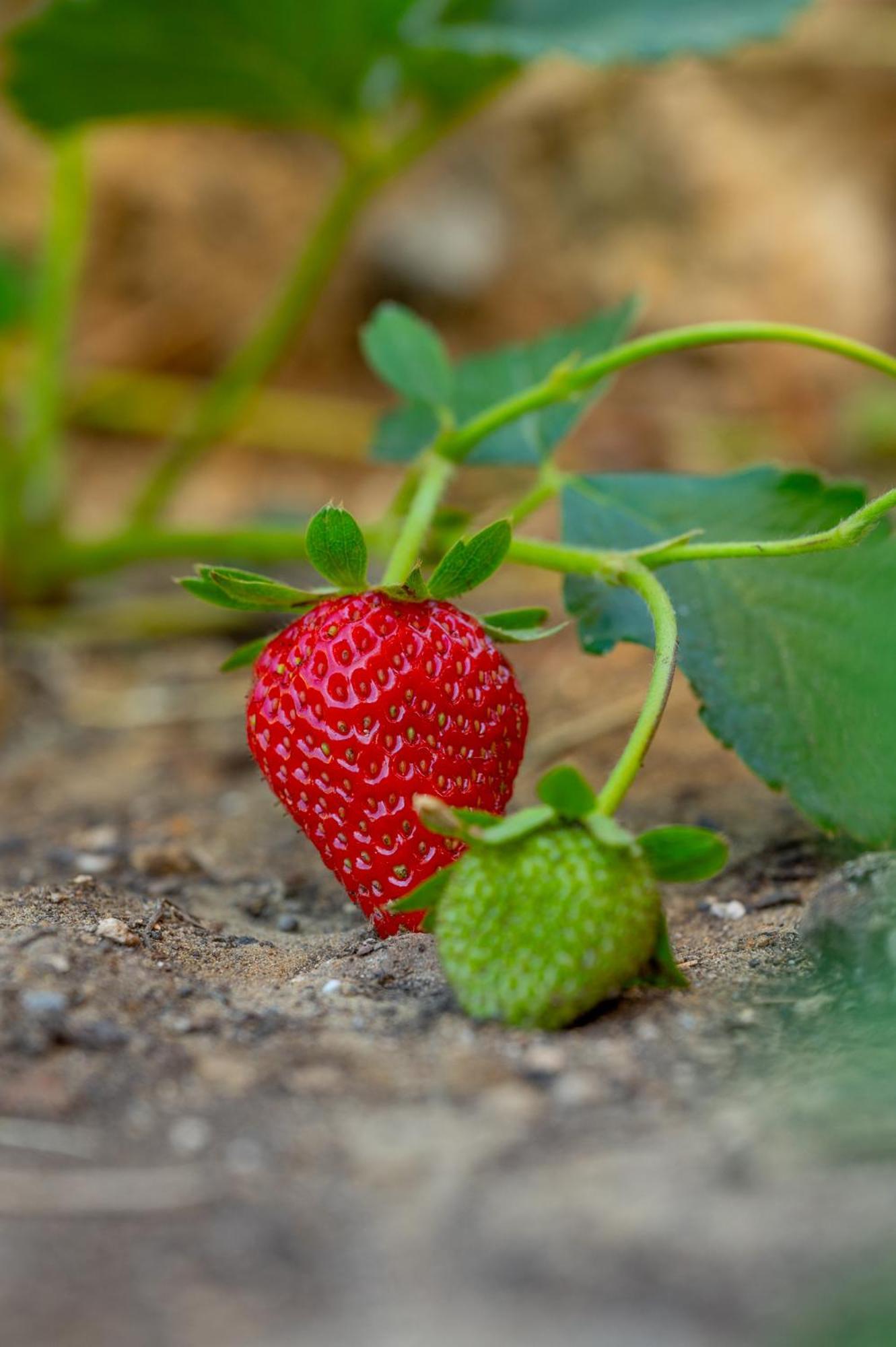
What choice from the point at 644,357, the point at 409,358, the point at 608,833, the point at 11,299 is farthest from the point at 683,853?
the point at 11,299

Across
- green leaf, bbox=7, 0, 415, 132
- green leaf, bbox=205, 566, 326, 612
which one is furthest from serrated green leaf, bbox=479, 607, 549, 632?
green leaf, bbox=7, 0, 415, 132

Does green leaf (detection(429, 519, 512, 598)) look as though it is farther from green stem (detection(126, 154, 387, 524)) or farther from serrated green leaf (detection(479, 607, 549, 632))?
green stem (detection(126, 154, 387, 524))

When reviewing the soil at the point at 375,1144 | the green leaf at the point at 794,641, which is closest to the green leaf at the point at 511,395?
the green leaf at the point at 794,641

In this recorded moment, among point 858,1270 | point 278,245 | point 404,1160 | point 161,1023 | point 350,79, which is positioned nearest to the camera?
point 858,1270

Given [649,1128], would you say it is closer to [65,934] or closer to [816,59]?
[65,934]

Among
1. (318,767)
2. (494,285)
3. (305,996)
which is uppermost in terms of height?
(494,285)

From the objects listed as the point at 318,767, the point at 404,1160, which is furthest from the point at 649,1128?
the point at 318,767

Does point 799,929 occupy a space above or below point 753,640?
below

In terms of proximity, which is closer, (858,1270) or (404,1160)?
(858,1270)
